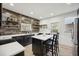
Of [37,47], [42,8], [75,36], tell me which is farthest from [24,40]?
[75,36]

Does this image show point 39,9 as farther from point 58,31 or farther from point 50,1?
point 58,31

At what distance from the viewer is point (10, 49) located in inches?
64.7

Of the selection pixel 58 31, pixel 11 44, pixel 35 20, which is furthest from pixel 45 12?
pixel 11 44

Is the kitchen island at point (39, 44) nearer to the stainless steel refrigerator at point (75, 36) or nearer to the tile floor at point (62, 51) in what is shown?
the tile floor at point (62, 51)

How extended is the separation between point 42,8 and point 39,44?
74 cm

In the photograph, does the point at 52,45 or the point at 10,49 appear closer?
the point at 10,49

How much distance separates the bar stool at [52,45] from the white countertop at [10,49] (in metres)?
0.51

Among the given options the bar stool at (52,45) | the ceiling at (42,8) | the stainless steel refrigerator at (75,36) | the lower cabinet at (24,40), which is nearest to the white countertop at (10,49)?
the lower cabinet at (24,40)

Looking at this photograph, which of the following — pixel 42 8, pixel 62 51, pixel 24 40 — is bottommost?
pixel 62 51

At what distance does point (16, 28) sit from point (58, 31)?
848mm

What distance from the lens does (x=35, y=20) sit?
1.85m

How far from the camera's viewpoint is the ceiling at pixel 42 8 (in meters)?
1.74

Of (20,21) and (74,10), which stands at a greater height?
(74,10)

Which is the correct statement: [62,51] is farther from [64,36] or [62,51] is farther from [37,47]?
[37,47]
